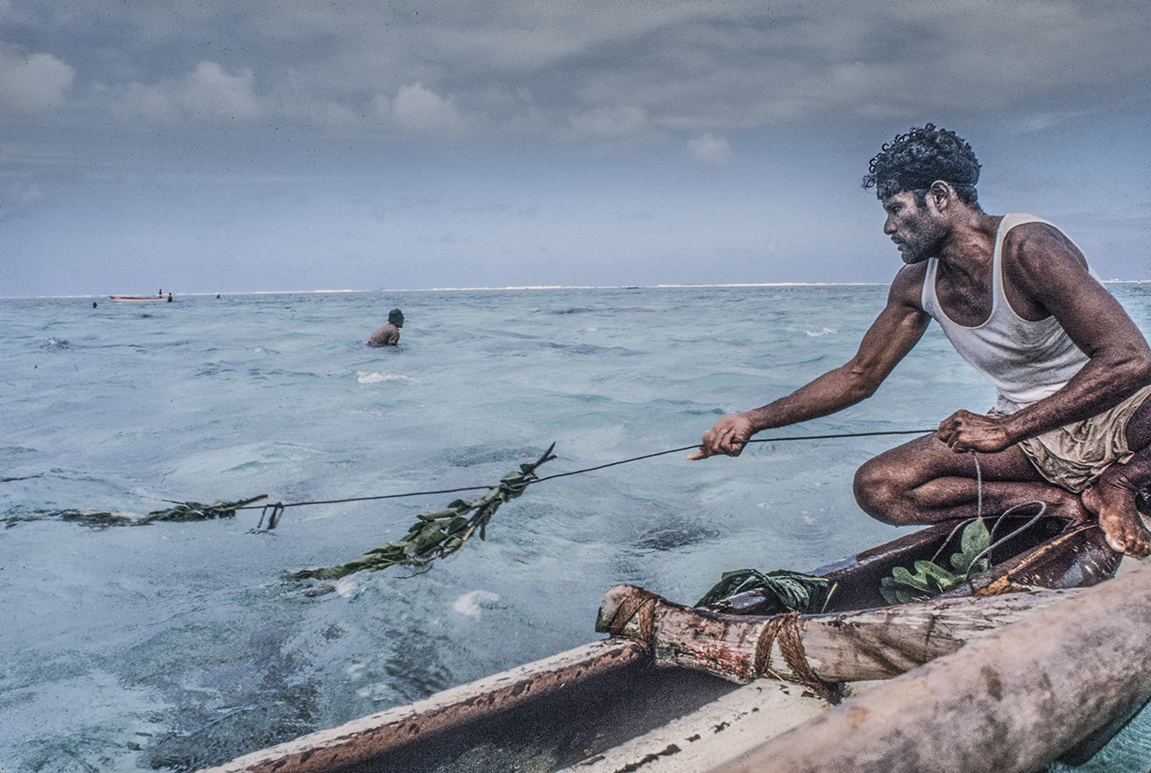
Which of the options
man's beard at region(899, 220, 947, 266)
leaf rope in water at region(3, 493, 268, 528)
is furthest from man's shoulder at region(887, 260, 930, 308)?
leaf rope in water at region(3, 493, 268, 528)

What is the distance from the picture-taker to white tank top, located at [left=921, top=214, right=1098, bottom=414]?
2.58 metres

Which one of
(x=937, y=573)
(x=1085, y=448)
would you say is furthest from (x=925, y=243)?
(x=937, y=573)

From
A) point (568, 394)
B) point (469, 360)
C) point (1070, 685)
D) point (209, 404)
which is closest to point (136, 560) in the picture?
point (1070, 685)

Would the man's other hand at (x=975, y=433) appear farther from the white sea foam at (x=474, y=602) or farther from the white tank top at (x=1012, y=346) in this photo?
the white sea foam at (x=474, y=602)

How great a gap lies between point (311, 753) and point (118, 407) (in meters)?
10.3

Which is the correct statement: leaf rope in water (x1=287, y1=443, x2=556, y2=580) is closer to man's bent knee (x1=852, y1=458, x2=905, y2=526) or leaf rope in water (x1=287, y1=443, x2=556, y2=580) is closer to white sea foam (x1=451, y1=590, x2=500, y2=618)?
white sea foam (x1=451, y1=590, x2=500, y2=618)

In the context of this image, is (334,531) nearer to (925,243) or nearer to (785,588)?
(785,588)

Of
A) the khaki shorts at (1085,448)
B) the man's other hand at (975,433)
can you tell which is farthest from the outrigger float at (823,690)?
the man's other hand at (975,433)

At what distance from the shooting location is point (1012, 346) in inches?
106

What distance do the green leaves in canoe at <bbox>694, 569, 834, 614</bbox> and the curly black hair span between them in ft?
5.25

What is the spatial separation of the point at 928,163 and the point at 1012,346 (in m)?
0.82

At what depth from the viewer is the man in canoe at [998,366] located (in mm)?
2334

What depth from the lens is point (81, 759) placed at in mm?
2434

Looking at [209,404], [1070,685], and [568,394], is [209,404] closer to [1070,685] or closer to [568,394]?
[568,394]
